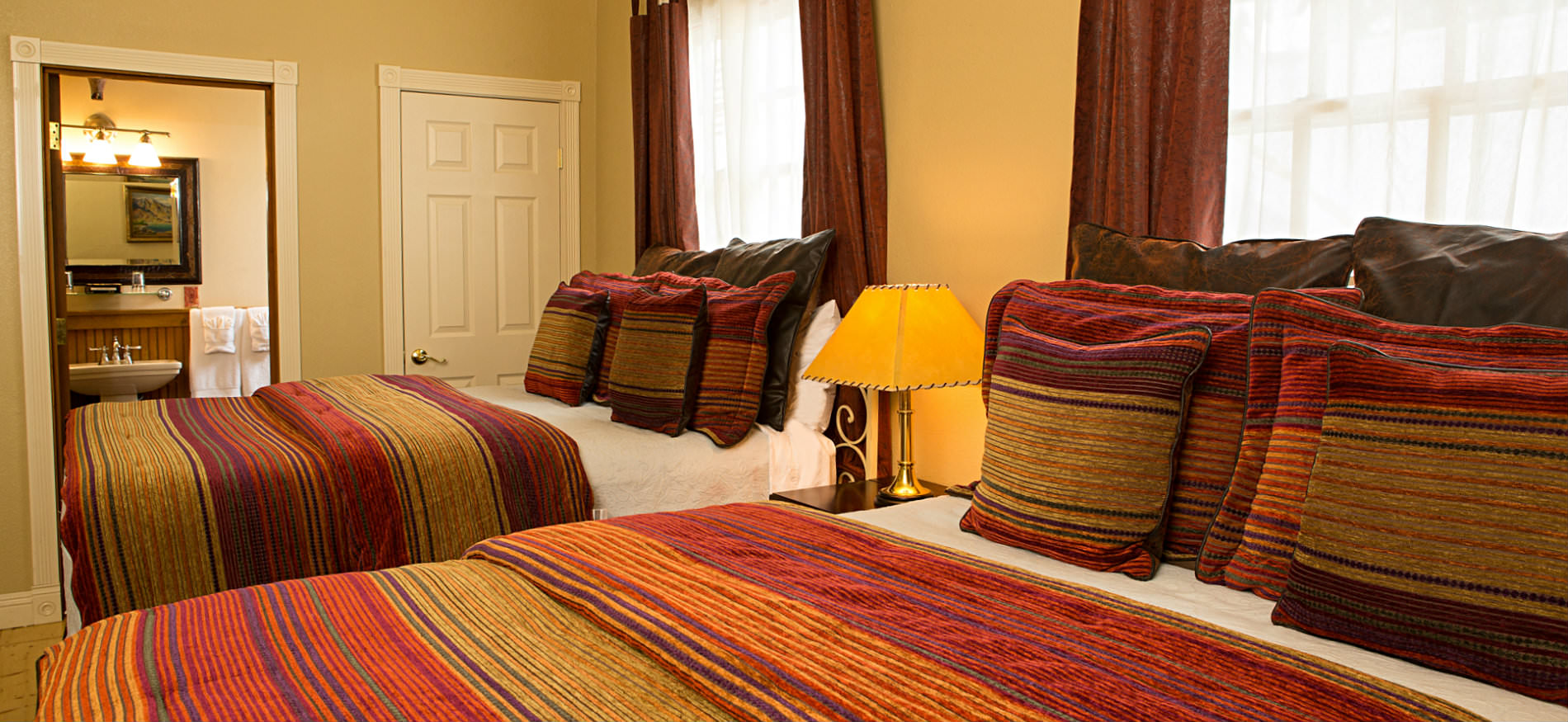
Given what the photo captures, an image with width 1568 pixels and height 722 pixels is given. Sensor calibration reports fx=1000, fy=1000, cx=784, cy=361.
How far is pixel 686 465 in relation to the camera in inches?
107

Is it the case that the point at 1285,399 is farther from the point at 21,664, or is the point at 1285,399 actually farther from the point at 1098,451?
the point at 21,664

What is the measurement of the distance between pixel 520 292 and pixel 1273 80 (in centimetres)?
344

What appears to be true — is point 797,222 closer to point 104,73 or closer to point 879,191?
point 879,191

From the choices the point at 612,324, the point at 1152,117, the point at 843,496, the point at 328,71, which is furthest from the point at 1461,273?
the point at 328,71

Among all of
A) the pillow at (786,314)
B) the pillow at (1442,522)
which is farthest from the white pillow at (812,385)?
the pillow at (1442,522)

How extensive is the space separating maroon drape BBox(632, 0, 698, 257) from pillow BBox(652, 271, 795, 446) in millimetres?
1055

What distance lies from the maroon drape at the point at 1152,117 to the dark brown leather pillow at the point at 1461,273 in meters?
0.47

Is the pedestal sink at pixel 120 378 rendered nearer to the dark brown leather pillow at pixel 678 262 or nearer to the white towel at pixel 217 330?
the white towel at pixel 217 330

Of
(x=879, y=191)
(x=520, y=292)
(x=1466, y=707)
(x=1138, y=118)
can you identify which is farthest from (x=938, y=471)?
(x=520, y=292)

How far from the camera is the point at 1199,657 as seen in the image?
1.14m

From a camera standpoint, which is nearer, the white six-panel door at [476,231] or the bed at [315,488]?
the bed at [315,488]

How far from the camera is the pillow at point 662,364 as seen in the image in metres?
2.82

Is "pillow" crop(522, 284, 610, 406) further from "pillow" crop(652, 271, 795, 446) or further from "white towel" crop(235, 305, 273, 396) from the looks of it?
"white towel" crop(235, 305, 273, 396)

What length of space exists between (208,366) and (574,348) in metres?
3.77
